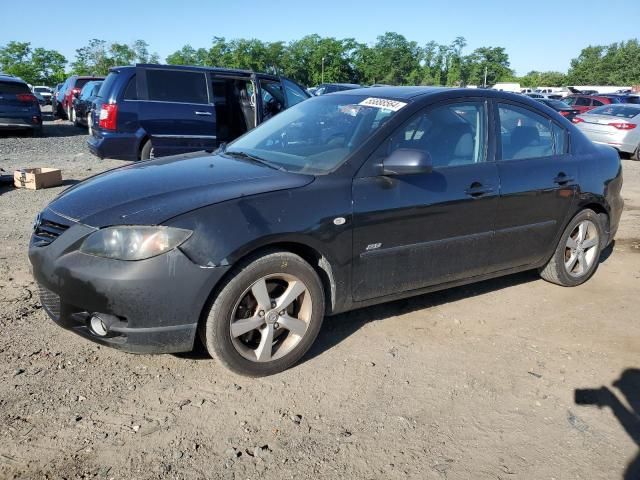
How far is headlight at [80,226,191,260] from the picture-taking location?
278 centimetres

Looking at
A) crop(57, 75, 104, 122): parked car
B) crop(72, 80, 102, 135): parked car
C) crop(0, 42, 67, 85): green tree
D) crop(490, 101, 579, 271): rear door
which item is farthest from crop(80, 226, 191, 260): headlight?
crop(0, 42, 67, 85): green tree

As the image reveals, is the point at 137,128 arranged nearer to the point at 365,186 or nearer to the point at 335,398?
the point at 365,186

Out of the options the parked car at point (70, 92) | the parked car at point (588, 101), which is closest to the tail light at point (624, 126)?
the parked car at point (588, 101)

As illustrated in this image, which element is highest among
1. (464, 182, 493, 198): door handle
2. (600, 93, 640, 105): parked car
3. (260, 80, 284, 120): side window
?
(600, 93, 640, 105): parked car

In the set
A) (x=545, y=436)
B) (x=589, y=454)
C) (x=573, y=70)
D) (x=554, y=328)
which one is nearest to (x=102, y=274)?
(x=545, y=436)

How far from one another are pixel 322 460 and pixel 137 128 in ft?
23.6

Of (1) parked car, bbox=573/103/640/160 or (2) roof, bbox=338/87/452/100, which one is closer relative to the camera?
(2) roof, bbox=338/87/452/100

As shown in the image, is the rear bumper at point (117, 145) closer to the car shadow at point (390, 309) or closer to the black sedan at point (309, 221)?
the black sedan at point (309, 221)

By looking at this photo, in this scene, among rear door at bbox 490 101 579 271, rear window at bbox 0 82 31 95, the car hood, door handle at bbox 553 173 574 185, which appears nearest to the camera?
the car hood

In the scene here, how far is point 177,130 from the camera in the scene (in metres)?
8.79

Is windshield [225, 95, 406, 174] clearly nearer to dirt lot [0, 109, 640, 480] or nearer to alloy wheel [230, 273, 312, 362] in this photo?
alloy wheel [230, 273, 312, 362]

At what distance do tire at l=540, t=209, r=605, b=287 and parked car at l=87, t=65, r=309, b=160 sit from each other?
17.8ft

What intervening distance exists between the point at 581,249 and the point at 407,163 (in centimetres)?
243

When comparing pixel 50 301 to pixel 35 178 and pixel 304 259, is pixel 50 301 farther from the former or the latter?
pixel 35 178
